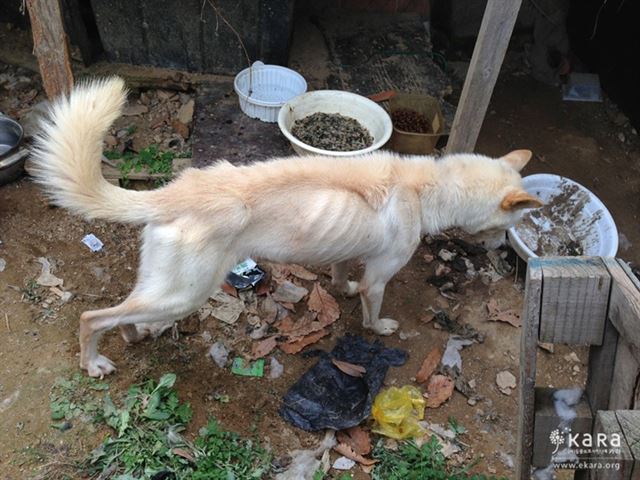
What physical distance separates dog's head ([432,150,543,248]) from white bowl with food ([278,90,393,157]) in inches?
44.7

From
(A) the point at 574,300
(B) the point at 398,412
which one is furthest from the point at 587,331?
(B) the point at 398,412

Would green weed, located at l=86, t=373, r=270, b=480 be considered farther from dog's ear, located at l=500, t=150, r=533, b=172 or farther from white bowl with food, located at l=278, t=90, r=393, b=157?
dog's ear, located at l=500, t=150, r=533, b=172

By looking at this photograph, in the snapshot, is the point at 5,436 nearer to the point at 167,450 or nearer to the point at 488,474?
the point at 167,450

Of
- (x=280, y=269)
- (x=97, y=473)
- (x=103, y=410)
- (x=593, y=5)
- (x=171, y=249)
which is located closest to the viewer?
(x=171, y=249)

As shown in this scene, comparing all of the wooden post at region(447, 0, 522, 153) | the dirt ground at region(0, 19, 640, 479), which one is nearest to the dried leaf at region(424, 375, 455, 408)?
the dirt ground at region(0, 19, 640, 479)

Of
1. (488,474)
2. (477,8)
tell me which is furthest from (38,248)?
(477,8)

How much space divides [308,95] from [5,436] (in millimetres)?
3369

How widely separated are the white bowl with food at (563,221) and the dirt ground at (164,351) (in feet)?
1.62

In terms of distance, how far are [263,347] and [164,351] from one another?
652 millimetres

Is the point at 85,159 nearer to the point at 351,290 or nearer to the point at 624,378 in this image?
the point at 351,290

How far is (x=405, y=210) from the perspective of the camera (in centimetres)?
336

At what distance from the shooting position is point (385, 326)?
4059mm

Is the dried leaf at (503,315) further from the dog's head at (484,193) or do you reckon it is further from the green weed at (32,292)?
the green weed at (32,292)

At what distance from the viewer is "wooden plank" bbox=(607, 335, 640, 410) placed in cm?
152
